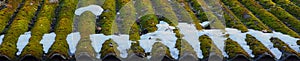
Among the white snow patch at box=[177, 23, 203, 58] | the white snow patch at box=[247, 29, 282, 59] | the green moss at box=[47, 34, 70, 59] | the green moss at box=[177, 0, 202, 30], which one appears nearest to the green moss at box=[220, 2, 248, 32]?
the white snow patch at box=[247, 29, 282, 59]

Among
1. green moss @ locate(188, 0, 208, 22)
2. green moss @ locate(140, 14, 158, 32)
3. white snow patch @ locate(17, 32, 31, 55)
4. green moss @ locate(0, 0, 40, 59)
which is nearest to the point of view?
green moss @ locate(0, 0, 40, 59)

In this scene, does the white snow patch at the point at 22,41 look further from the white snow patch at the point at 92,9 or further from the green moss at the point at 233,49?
the green moss at the point at 233,49

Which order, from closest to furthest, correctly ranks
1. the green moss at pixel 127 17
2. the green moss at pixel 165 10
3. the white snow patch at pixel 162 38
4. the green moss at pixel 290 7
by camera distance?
the white snow patch at pixel 162 38
the green moss at pixel 127 17
the green moss at pixel 165 10
the green moss at pixel 290 7

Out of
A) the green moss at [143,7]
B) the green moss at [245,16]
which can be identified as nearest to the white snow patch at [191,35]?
the green moss at [143,7]

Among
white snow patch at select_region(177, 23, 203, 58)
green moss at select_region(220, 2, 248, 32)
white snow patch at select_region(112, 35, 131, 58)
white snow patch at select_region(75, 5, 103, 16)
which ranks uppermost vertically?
white snow patch at select_region(112, 35, 131, 58)

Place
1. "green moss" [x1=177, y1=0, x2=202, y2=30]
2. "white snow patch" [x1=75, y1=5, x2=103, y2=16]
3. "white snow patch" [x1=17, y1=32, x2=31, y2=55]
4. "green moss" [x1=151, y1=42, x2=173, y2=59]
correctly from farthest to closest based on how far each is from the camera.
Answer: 1. "white snow patch" [x1=75, y1=5, x2=103, y2=16]
2. "green moss" [x1=177, y1=0, x2=202, y2=30]
3. "white snow patch" [x1=17, y1=32, x2=31, y2=55]
4. "green moss" [x1=151, y1=42, x2=173, y2=59]

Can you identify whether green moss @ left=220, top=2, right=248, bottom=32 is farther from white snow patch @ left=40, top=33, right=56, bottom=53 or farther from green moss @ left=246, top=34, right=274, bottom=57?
white snow patch @ left=40, top=33, right=56, bottom=53

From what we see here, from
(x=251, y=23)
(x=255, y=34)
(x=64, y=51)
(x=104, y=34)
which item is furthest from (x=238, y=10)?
(x=64, y=51)

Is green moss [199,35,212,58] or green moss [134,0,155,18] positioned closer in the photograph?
green moss [199,35,212,58]
